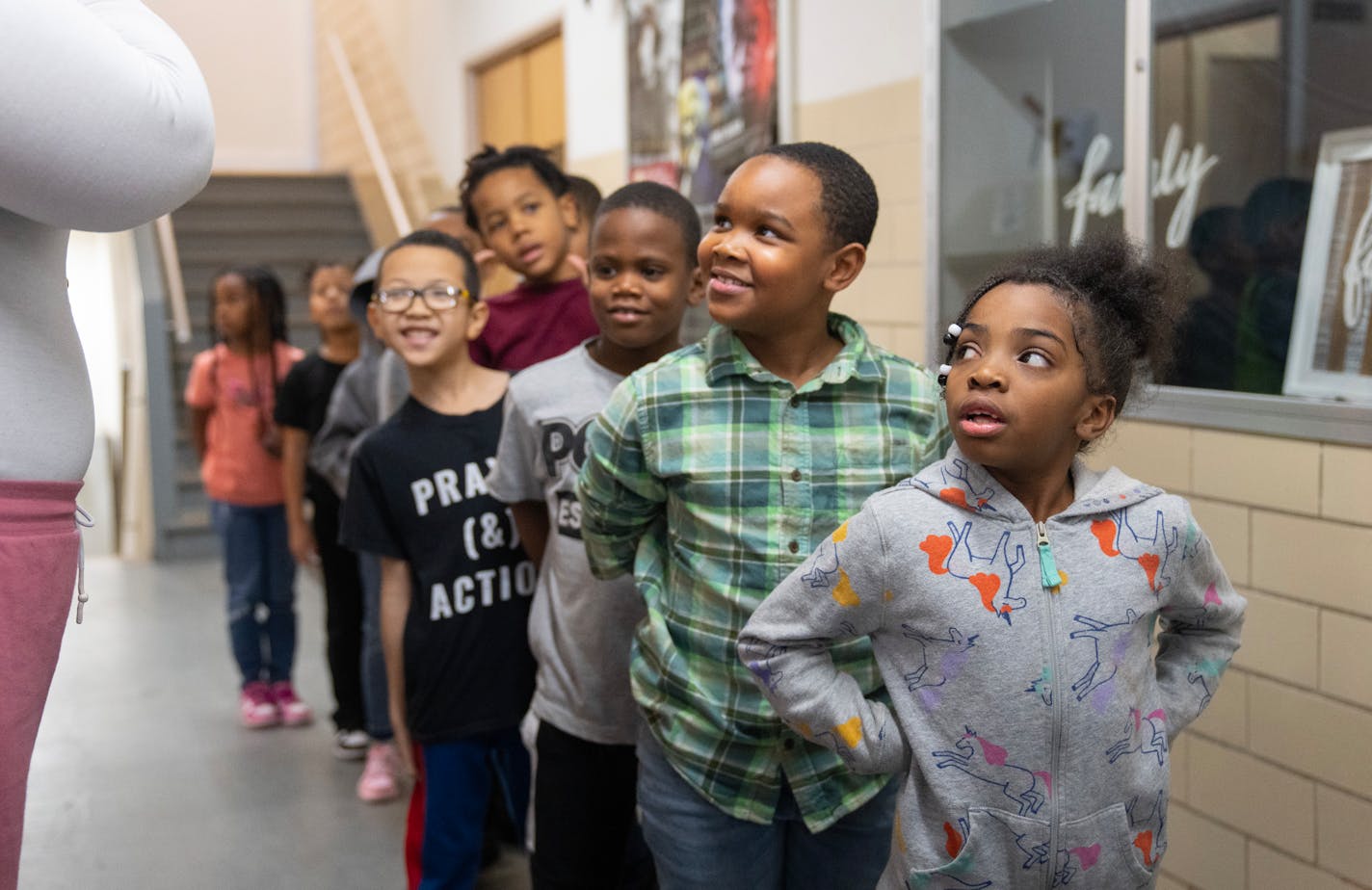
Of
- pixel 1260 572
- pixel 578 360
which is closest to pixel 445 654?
pixel 578 360

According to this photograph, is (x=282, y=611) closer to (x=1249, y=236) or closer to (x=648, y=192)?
(x=648, y=192)

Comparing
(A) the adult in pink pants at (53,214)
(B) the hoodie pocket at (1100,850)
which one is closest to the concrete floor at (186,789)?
(B) the hoodie pocket at (1100,850)

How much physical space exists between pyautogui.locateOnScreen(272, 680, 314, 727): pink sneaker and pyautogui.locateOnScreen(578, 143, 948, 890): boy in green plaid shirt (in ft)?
9.22

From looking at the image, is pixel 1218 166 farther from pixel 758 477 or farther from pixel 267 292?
pixel 267 292

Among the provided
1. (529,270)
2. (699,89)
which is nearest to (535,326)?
(529,270)

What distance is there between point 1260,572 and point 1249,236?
1.97ft

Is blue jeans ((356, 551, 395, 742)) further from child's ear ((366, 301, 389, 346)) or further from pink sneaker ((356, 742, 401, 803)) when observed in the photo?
child's ear ((366, 301, 389, 346))

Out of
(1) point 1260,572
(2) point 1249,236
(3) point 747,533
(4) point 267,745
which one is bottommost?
(4) point 267,745

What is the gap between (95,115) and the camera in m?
1.02

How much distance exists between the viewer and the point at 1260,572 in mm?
2266

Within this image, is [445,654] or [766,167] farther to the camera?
[445,654]

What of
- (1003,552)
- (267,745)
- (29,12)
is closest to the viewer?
(29,12)

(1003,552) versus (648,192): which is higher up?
(648,192)

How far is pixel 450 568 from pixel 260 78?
30.8 feet
